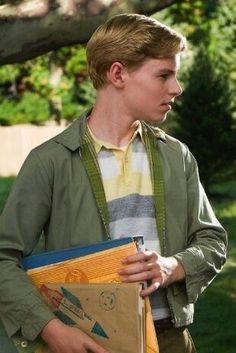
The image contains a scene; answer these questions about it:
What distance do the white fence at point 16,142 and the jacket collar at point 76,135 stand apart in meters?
20.7

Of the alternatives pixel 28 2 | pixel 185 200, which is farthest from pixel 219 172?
pixel 185 200

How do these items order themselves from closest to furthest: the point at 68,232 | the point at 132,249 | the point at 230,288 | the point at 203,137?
the point at 132,249 < the point at 68,232 < the point at 230,288 < the point at 203,137

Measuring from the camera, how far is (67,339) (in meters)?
2.65

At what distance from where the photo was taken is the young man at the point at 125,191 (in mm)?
2777

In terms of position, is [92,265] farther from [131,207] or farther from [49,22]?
[49,22]

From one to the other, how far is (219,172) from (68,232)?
1462 centimetres

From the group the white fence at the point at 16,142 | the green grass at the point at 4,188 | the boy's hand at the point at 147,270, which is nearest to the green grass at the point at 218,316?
the boy's hand at the point at 147,270

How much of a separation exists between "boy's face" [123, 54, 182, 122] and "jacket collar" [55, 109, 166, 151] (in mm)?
63

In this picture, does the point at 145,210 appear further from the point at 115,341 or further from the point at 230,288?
the point at 230,288

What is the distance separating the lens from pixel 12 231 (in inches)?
109

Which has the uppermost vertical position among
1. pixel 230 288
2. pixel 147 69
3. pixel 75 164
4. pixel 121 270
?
pixel 147 69

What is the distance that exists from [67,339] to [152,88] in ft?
2.34

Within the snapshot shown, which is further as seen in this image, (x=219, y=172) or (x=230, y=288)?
(x=219, y=172)

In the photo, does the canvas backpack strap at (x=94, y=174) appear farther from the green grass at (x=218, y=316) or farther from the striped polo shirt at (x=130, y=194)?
the green grass at (x=218, y=316)
